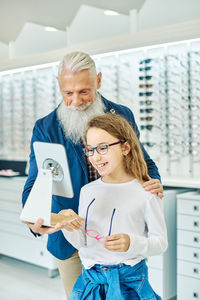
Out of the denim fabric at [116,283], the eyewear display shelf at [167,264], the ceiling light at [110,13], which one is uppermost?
the ceiling light at [110,13]

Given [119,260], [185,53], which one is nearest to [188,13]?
[185,53]

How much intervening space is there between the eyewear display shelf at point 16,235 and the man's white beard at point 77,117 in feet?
7.06

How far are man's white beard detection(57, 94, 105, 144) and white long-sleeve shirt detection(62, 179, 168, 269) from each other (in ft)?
1.16

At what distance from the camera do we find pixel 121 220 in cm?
137

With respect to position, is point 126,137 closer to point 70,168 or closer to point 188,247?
point 70,168

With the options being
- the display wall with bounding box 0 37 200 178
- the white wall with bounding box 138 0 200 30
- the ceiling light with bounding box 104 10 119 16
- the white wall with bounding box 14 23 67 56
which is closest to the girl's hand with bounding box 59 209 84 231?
the display wall with bounding box 0 37 200 178

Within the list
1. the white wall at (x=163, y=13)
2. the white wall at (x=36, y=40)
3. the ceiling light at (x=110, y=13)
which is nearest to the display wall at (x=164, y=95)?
the white wall at (x=163, y=13)

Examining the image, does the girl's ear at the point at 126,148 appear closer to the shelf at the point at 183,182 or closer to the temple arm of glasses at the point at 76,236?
the temple arm of glasses at the point at 76,236

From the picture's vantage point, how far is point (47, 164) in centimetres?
145

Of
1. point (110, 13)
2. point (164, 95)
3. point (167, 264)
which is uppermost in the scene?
point (110, 13)

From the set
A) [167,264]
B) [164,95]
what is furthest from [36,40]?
[167,264]

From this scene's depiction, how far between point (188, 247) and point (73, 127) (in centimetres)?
166

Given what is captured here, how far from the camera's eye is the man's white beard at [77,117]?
171cm

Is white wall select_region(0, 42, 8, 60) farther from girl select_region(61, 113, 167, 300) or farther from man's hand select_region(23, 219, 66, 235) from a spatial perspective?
man's hand select_region(23, 219, 66, 235)
